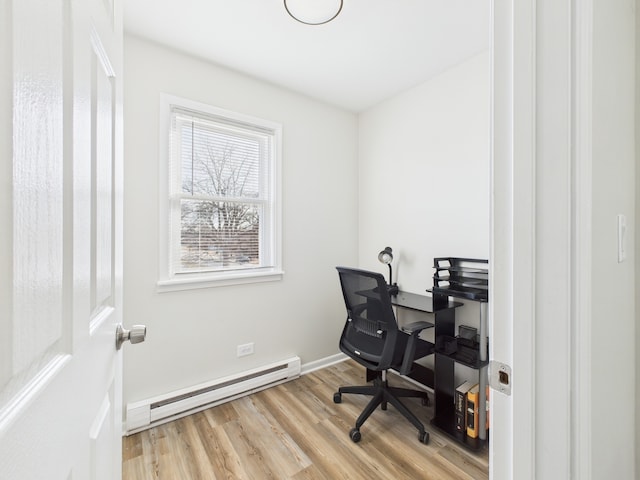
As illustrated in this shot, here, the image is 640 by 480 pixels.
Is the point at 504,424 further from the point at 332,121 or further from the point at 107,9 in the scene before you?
the point at 332,121

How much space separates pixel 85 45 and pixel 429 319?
8.31 feet

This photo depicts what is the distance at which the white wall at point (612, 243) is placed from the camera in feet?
2.01

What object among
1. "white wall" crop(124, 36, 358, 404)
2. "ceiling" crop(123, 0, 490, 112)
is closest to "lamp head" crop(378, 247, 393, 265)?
"white wall" crop(124, 36, 358, 404)

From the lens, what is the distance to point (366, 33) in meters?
1.86

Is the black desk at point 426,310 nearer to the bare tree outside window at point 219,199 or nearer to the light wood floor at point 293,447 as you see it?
the light wood floor at point 293,447

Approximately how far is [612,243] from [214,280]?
2.13 metres

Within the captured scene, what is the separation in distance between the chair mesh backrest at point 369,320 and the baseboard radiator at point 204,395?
0.68m

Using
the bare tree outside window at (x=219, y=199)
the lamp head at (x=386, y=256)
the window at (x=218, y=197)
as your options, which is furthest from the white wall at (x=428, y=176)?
the bare tree outside window at (x=219, y=199)

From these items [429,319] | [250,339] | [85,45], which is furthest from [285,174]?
[85,45]

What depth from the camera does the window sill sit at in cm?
A: 202

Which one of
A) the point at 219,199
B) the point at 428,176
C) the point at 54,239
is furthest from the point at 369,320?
the point at 54,239

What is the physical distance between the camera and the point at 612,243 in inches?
27.3

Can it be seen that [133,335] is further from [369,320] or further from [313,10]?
[313,10]

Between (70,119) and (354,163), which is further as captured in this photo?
(354,163)
